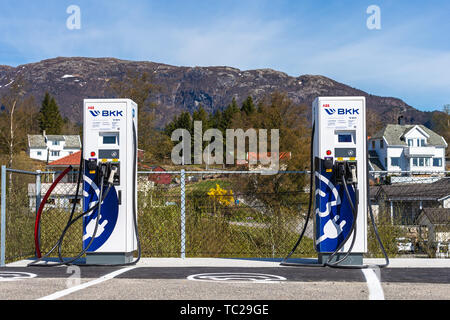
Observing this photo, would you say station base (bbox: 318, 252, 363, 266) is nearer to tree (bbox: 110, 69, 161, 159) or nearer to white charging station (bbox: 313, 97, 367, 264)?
white charging station (bbox: 313, 97, 367, 264)

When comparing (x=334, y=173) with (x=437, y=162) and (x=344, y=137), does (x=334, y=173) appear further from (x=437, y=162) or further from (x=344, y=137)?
(x=437, y=162)

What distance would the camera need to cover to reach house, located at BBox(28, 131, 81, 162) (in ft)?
346

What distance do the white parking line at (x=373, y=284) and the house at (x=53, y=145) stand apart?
3903 inches

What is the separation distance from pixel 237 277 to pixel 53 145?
4300 inches

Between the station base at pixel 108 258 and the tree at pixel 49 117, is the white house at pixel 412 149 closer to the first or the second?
the tree at pixel 49 117

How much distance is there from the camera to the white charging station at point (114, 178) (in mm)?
8258

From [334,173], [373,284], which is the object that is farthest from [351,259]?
[373,284]

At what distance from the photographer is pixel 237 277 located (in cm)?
714

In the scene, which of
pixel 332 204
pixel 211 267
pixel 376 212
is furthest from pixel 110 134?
pixel 376 212

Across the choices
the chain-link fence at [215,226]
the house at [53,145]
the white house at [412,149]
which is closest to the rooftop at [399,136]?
the white house at [412,149]

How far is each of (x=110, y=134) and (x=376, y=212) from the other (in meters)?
6.05
